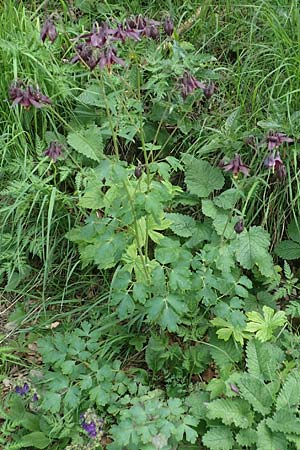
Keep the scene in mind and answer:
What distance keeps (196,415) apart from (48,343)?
63cm

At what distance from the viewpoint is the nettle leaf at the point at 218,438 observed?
2.23m

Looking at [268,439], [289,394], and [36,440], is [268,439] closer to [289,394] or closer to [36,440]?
[289,394]

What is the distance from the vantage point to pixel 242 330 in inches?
98.0

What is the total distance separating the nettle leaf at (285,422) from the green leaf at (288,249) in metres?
0.75

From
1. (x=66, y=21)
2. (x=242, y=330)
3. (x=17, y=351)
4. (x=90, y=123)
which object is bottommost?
(x=17, y=351)

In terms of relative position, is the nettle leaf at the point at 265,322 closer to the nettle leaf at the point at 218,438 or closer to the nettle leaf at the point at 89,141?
the nettle leaf at the point at 218,438

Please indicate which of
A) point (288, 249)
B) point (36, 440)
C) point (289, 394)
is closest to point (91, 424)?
point (36, 440)

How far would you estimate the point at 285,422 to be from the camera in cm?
222

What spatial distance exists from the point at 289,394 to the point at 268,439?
0.61 feet

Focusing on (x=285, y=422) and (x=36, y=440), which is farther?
(x=36, y=440)

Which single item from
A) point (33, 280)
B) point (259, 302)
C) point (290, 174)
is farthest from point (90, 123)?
point (259, 302)

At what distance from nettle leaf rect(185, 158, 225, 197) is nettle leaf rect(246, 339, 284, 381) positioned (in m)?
0.72

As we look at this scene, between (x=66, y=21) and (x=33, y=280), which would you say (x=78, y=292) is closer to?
(x=33, y=280)

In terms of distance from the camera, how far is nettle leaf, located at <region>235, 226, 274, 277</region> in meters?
2.60
